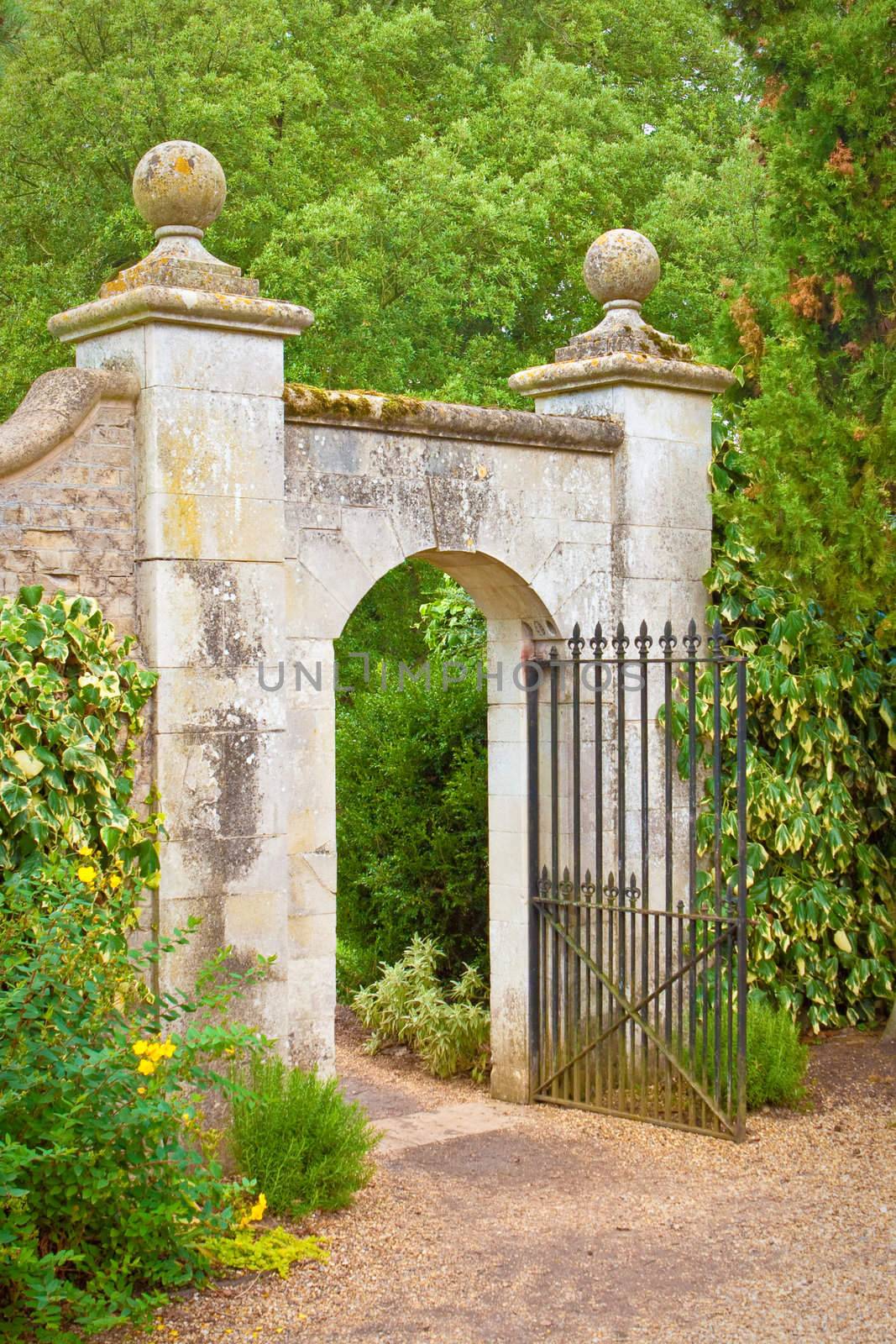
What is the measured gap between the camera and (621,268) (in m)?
6.76

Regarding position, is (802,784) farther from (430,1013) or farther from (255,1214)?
(255,1214)

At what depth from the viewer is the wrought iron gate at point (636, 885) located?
581 centimetres

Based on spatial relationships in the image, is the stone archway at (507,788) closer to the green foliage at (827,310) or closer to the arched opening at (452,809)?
the arched opening at (452,809)

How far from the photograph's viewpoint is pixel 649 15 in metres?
16.8

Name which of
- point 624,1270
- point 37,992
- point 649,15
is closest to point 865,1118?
point 624,1270

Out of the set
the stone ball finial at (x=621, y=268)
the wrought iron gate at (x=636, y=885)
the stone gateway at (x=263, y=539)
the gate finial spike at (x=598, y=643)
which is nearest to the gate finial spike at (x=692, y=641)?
the wrought iron gate at (x=636, y=885)

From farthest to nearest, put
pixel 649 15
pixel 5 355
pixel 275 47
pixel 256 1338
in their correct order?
pixel 649 15 < pixel 275 47 < pixel 5 355 < pixel 256 1338

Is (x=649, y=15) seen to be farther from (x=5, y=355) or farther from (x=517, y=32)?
(x=5, y=355)

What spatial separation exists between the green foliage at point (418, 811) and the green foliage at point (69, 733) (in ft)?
9.92

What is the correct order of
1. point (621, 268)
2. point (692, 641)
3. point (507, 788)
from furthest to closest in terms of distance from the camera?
1. point (621, 268)
2. point (507, 788)
3. point (692, 641)

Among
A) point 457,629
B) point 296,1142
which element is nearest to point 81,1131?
point 296,1142

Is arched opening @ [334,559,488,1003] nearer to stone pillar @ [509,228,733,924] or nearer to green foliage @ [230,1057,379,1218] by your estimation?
stone pillar @ [509,228,733,924]

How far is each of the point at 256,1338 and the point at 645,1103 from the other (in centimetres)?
254

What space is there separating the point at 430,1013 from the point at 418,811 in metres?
1.12
